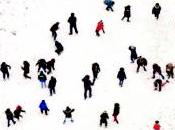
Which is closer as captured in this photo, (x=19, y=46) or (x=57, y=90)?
(x=57, y=90)

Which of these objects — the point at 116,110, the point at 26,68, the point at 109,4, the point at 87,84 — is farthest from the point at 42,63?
the point at 109,4

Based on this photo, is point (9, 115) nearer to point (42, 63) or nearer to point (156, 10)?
point (42, 63)

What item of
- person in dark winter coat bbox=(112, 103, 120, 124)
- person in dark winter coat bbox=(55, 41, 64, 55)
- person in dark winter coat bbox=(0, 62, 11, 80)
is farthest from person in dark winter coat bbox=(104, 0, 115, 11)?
person in dark winter coat bbox=(112, 103, 120, 124)

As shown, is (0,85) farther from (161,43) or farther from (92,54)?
(161,43)

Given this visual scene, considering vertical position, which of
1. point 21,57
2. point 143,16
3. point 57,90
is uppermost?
point 143,16

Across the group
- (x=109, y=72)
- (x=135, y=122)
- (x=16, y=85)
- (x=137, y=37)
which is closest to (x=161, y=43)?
(x=137, y=37)

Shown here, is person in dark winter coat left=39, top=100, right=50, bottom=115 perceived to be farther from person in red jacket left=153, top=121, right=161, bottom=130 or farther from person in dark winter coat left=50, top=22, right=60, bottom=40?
person in dark winter coat left=50, top=22, right=60, bottom=40

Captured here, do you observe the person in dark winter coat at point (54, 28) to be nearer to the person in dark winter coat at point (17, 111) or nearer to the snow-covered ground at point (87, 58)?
the snow-covered ground at point (87, 58)

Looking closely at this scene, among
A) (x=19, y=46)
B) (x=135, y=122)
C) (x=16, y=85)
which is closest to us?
(x=135, y=122)

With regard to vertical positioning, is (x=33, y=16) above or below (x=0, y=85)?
above
